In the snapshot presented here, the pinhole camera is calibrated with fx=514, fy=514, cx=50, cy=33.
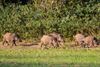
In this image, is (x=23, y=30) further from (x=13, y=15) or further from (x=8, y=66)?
(x=8, y=66)

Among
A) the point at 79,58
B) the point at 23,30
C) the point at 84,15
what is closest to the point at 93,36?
the point at 84,15

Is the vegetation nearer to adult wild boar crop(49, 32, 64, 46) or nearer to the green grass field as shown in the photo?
adult wild boar crop(49, 32, 64, 46)

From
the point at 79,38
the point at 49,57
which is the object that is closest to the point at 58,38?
the point at 79,38

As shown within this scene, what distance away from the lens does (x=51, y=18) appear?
3503cm

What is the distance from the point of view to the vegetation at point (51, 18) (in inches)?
1364

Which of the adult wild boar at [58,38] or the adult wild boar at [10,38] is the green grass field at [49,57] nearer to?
the adult wild boar at [10,38]

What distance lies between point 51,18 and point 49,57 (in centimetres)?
856

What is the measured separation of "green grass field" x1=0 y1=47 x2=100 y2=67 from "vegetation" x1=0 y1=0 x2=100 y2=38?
3.43 meters

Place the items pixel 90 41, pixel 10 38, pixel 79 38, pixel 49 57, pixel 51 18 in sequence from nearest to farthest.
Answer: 1. pixel 49 57
2. pixel 90 41
3. pixel 79 38
4. pixel 10 38
5. pixel 51 18

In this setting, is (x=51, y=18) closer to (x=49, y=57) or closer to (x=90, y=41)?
(x=90, y=41)

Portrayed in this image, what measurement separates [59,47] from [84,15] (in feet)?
14.9

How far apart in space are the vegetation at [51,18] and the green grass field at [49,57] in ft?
11.2

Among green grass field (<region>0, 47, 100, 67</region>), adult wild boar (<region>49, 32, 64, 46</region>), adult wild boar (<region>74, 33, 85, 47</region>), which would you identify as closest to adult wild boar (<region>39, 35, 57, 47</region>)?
adult wild boar (<region>49, 32, 64, 46</region>)

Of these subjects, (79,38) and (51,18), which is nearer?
(79,38)
